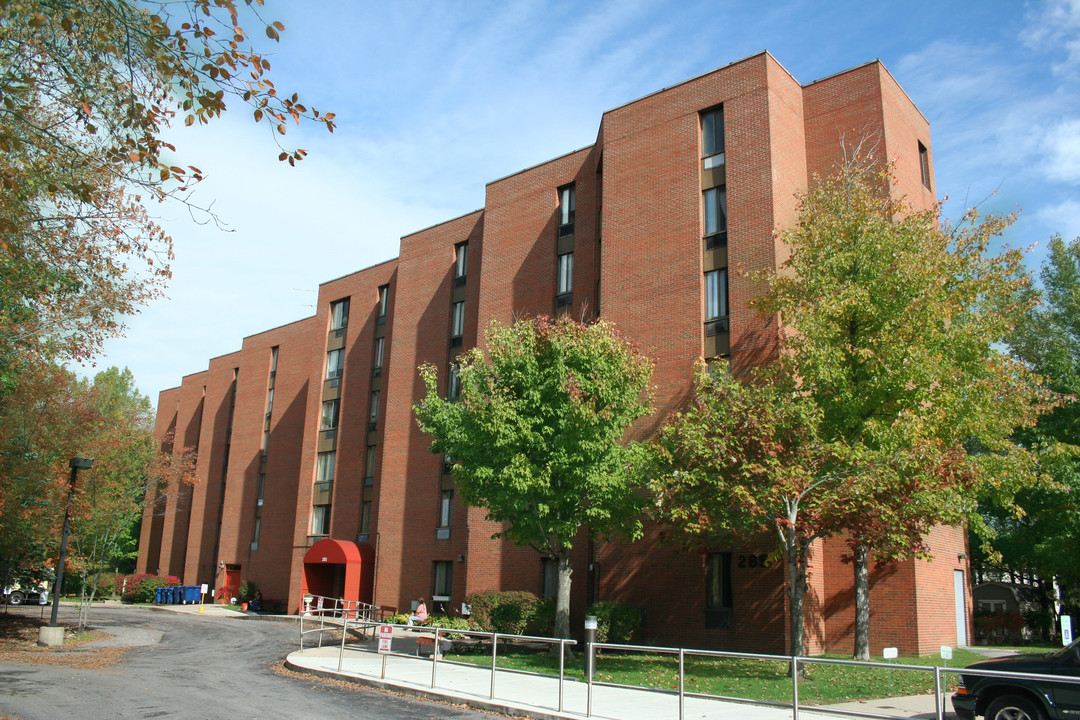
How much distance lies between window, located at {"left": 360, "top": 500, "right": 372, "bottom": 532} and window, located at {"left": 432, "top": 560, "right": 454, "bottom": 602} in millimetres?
6174

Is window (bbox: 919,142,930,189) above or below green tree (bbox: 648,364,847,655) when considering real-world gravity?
above

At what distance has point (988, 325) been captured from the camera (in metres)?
19.9

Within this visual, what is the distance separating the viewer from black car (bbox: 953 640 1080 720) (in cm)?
1009

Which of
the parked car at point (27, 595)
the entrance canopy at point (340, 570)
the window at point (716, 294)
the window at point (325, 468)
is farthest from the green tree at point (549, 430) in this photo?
the parked car at point (27, 595)

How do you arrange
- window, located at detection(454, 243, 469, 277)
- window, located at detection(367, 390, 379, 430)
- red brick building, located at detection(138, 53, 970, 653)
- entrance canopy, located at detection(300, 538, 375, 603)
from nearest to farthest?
red brick building, located at detection(138, 53, 970, 653)
entrance canopy, located at detection(300, 538, 375, 603)
window, located at detection(454, 243, 469, 277)
window, located at detection(367, 390, 379, 430)

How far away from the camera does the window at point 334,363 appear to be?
43.1 m

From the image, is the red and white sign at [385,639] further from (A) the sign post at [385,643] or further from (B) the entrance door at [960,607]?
(B) the entrance door at [960,607]

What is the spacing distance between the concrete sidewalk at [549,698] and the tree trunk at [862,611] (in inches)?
227

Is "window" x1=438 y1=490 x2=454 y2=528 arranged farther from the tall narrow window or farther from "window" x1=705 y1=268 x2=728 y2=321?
"window" x1=705 y1=268 x2=728 y2=321

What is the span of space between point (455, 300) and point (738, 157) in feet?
50.6

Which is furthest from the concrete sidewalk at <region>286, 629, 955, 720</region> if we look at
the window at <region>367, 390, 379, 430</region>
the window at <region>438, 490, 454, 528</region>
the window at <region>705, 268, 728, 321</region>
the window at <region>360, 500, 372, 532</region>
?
the window at <region>367, 390, 379, 430</region>

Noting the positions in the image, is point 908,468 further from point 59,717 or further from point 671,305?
point 59,717

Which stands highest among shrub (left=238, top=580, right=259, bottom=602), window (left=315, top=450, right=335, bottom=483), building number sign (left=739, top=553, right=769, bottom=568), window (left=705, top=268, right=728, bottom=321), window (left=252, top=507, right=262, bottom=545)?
window (left=705, top=268, right=728, bottom=321)

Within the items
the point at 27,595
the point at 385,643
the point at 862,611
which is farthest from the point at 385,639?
the point at 27,595
